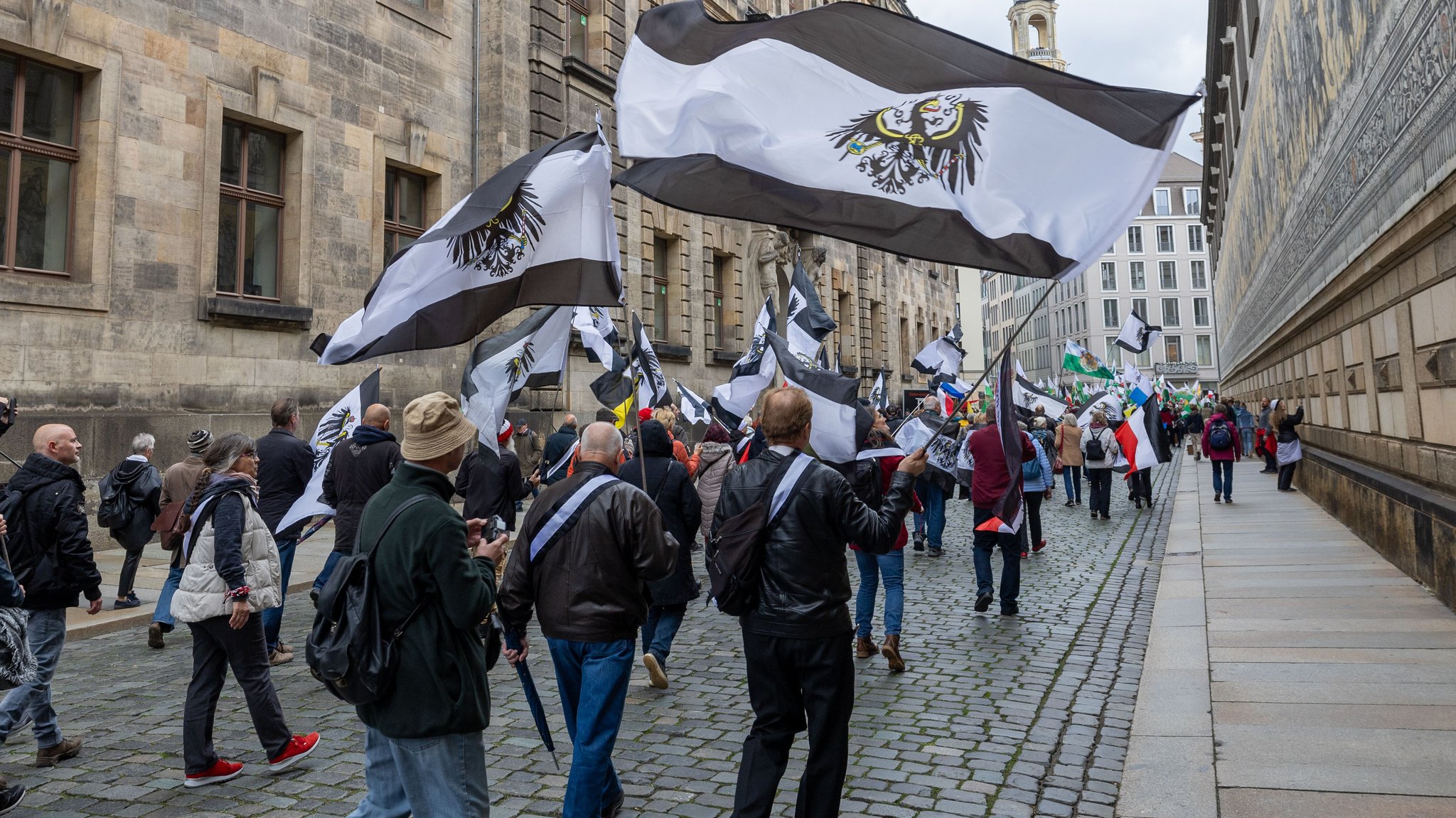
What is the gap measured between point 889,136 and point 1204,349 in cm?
8944

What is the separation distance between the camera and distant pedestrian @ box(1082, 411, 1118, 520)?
15.7 metres

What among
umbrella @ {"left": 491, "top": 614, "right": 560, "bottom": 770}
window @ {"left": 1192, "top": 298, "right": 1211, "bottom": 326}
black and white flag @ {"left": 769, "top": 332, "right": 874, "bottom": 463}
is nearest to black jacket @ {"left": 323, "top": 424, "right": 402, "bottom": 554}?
black and white flag @ {"left": 769, "top": 332, "right": 874, "bottom": 463}

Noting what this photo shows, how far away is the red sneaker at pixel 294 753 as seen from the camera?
4.93 metres

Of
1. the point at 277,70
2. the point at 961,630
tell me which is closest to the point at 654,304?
the point at 277,70

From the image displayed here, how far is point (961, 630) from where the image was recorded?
→ 813cm

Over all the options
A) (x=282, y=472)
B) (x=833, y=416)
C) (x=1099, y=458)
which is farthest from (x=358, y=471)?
(x=1099, y=458)

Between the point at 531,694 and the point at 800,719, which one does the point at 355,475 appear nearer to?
the point at 531,694

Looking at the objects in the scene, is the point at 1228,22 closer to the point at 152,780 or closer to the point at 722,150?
the point at 722,150

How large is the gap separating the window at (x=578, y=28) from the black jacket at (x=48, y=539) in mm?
18636

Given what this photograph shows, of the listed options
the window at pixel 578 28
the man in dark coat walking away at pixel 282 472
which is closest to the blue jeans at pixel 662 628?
the man in dark coat walking away at pixel 282 472

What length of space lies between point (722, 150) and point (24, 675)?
11.5 ft

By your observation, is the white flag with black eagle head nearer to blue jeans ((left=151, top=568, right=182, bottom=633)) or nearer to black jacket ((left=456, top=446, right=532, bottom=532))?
black jacket ((left=456, top=446, right=532, bottom=532))

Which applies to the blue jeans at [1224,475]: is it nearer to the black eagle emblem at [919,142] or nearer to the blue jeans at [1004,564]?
the blue jeans at [1004,564]

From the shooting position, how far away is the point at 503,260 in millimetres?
5586
